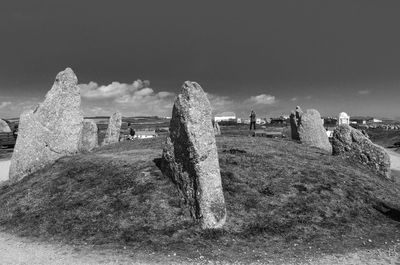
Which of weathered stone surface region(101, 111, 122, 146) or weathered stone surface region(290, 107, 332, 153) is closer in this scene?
weathered stone surface region(290, 107, 332, 153)

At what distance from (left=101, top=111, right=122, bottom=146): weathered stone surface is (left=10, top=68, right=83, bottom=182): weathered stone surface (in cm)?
1373

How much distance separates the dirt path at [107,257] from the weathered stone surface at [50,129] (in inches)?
301

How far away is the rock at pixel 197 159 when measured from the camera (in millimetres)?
11641

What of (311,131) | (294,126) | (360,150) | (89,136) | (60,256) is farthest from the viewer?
(89,136)

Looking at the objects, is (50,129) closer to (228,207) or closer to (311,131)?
(228,207)

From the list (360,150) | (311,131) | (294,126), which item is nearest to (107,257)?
(360,150)

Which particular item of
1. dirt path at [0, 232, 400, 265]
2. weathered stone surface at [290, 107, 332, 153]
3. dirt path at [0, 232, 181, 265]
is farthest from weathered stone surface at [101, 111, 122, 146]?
dirt path at [0, 232, 400, 265]

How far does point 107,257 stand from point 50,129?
404 inches

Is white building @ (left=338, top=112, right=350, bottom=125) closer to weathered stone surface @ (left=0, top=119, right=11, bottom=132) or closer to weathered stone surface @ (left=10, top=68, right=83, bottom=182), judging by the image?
weathered stone surface @ (left=0, top=119, right=11, bottom=132)

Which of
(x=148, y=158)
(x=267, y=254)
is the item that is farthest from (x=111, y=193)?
(x=267, y=254)

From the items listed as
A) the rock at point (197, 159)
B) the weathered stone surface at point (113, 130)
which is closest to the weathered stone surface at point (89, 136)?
the weathered stone surface at point (113, 130)

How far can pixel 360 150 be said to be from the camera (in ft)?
65.4

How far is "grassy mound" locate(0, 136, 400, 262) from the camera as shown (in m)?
10.9

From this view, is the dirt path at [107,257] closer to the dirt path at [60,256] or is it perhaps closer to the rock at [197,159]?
the dirt path at [60,256]
